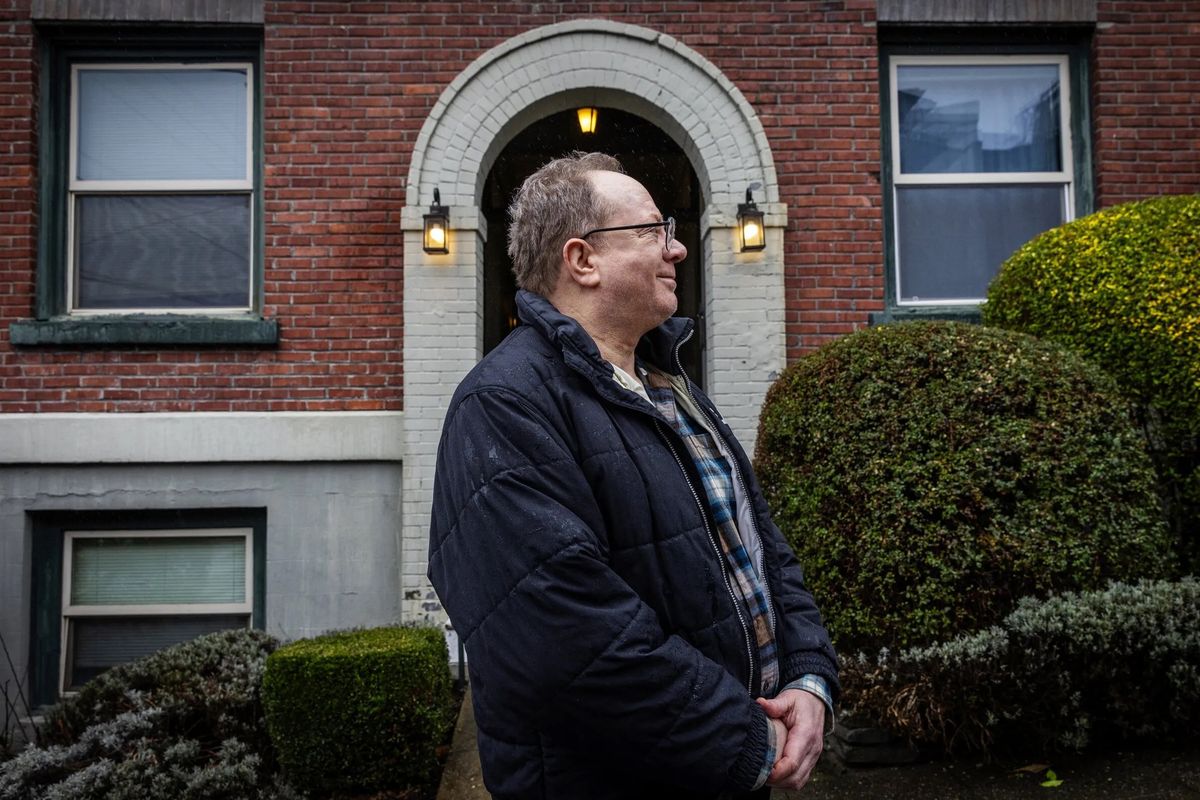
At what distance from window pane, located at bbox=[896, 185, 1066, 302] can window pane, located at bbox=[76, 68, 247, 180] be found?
16.0 ft

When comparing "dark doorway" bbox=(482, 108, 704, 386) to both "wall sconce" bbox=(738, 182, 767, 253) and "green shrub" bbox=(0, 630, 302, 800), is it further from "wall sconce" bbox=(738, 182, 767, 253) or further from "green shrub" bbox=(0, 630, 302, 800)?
"green shrub" bbox=(0, 630, 302, 800)

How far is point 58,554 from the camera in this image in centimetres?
582

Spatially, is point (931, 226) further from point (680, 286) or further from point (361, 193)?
point (361, 193)

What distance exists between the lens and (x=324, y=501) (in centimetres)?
580

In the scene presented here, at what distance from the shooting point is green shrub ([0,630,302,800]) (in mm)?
3797

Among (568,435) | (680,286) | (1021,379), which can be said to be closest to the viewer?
(568,435)

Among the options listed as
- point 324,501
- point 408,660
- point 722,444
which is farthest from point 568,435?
point 324,501

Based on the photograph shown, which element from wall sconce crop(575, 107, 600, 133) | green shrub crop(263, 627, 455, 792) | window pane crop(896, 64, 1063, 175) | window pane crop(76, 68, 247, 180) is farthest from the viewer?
wall sconce crop(575, 107, 600, 133)

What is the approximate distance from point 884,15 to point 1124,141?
1.95 m

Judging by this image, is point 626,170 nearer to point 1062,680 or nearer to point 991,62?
point 991,62

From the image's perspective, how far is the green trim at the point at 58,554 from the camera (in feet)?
18.8

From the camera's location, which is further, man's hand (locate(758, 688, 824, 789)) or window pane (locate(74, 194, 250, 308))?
window pane (locate(74, 194, 250, 308))

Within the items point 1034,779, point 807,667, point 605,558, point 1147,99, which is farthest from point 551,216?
point 1147,99

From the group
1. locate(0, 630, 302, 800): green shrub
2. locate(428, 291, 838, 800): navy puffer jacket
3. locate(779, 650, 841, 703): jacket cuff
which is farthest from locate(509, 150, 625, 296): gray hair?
locate(0, 630, 302, 800): green shrub
